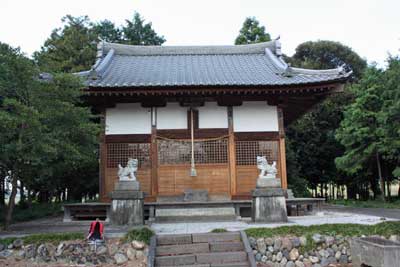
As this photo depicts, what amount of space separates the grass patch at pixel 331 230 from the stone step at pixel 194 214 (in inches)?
124

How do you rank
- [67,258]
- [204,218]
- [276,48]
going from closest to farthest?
[67,258] → [204,218] → [276,48]

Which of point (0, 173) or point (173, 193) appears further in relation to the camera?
point (173, 193)

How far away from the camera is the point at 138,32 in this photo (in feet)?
120

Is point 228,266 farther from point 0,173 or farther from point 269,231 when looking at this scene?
point 0,173

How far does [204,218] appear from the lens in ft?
35.3

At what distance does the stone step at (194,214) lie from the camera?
10.7m

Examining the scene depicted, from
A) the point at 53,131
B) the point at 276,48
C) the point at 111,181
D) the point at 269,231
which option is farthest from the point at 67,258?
the point at 276,48

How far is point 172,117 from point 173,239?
5.65m

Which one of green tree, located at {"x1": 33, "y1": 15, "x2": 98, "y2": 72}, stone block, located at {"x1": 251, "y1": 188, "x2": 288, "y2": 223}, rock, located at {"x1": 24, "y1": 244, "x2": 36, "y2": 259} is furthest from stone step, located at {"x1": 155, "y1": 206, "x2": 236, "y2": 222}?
green tree, located at {"x1": 33, "y1": 15, "x2": 98, "y2": 72}

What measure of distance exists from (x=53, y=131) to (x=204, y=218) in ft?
16.8

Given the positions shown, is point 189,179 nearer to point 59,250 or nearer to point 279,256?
point 279,256

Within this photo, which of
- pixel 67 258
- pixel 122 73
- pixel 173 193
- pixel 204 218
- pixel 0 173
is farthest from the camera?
pixel 122 73

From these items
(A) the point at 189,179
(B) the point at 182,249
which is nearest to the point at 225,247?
(B) the point at 182,249

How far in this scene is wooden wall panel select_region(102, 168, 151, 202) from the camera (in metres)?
11.8
